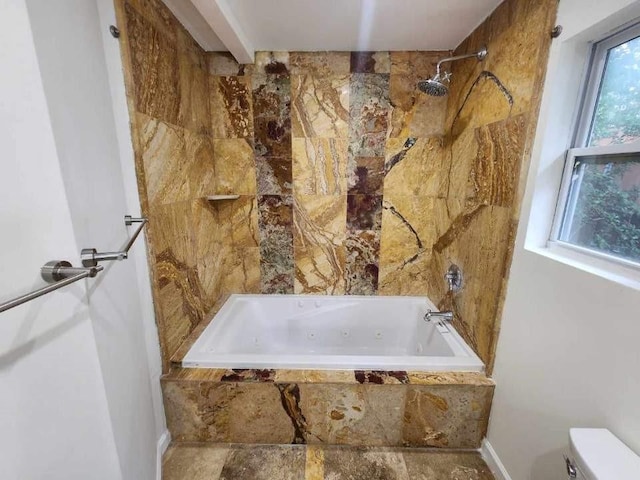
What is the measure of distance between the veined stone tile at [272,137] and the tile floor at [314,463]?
1.81 meters

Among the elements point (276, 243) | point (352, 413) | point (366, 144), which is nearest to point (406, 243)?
point (366, 144)

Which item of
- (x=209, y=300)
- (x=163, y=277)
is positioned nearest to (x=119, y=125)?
(x=163, y=277)

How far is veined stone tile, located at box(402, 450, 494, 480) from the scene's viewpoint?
4.10 ft

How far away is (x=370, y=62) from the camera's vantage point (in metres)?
1.84

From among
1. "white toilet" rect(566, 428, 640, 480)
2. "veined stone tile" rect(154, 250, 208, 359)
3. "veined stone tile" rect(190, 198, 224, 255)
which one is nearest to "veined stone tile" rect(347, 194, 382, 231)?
"veined stone tile" rect(190, 198, 224, 255)

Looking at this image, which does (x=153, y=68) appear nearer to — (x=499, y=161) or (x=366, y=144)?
(x=366, y=144)

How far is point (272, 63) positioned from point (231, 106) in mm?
413

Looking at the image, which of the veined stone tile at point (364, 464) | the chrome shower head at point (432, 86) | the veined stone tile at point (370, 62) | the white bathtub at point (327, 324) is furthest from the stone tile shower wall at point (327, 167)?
the veined stone tile at point (364, 464)

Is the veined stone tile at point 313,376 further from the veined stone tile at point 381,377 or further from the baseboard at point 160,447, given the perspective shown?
the baseboard at point 160,447

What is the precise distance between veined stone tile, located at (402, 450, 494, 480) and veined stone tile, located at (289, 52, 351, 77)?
233 centimetres

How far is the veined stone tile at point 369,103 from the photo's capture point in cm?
186

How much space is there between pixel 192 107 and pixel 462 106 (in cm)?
168

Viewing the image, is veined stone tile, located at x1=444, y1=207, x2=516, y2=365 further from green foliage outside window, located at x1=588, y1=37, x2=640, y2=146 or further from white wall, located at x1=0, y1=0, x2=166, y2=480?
white wall, located at x1=0, y1=0, x2=166, y2=480

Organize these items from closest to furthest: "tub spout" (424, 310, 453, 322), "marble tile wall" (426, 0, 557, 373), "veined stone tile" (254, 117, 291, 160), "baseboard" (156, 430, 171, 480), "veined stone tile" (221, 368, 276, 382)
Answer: "marble tile wall" (426, 0, 557, 373)
"baseboard" (156, 430, 171, 480)
"veined stone tile" (221, 368, 276, 382)
"tub spout" (424, 310, 453, 322)
"veined stone tile" (254, 117, 291, 160)
